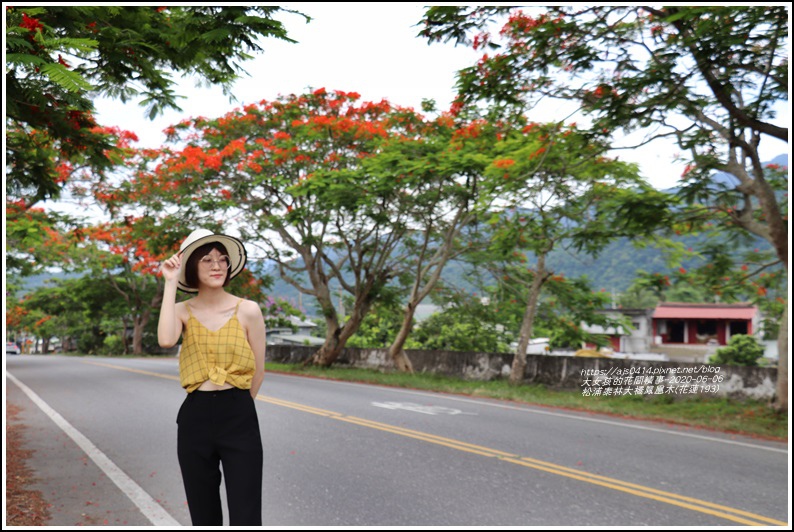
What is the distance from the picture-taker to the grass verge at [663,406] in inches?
394

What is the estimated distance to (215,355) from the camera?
6.52ft

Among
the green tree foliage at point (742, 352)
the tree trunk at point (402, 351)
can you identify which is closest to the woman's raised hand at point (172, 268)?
the tree trunk at point (402, 351)

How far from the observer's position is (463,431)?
950 centimetres

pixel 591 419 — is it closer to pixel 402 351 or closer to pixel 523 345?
pixel 523 345

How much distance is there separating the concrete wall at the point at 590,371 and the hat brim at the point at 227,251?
2.31 m

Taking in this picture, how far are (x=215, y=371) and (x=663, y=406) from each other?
10.9 metres

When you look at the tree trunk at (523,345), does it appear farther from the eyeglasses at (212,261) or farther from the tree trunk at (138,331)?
the tree trunk at (138,331)

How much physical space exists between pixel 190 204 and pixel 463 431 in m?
8.24

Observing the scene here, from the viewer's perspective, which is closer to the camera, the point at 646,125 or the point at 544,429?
the point at 646,125

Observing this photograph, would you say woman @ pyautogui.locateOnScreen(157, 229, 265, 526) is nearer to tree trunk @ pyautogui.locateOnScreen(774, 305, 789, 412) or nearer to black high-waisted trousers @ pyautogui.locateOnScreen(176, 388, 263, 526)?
black high-waisted trousers @ pyautogui.locateOnScreen(176, 388, 263, 526)

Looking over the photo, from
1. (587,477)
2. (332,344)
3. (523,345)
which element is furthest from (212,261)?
(332,344)

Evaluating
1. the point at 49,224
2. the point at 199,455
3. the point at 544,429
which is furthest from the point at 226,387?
the point at 49,224

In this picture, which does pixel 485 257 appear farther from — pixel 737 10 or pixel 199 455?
pixel 199 455

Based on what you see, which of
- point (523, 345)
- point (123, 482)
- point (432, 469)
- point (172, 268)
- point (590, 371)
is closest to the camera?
point (172, 268)
